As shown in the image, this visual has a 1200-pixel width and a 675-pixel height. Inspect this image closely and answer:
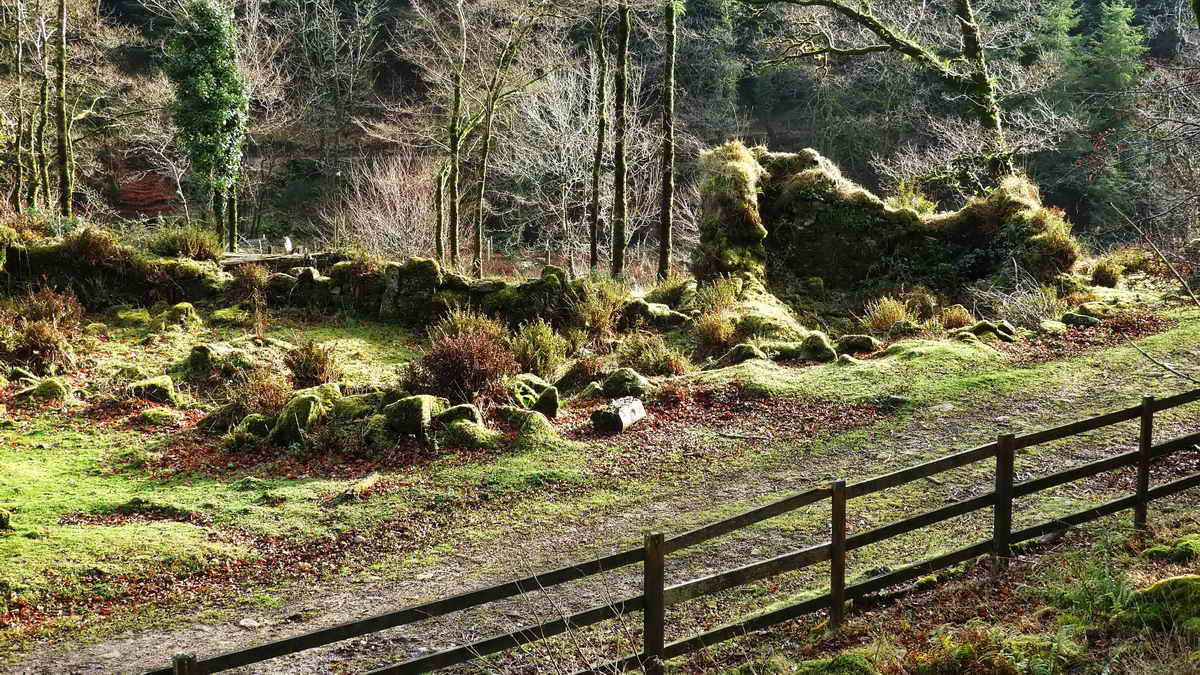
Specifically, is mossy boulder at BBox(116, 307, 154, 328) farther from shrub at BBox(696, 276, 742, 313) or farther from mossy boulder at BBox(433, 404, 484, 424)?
shrub at BBox(696, 276, 742, 313)

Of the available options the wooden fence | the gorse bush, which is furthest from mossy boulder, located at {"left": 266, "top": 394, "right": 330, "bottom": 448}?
the wooden fence

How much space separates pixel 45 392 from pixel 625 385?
7.32m

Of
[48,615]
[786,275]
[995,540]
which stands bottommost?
[48,615]

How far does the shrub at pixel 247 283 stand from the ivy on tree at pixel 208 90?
9.60m

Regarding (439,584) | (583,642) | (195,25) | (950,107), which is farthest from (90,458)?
(950,107)

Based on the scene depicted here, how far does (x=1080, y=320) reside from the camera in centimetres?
1468

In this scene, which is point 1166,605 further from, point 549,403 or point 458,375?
point 458,375

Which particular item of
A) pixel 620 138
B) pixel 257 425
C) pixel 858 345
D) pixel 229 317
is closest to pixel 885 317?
pixel 858 345

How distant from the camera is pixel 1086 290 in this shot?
55.0 feet

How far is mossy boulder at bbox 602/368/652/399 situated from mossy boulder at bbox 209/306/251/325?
24.2 ft

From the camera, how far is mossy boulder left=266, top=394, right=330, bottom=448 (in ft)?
Answer: 33.5

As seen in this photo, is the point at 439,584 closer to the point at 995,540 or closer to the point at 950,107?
the point at 995,540

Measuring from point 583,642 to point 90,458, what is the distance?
6.73 metres

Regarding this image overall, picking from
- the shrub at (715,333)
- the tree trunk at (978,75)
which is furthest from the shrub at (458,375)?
the tree trunk at (978,75)
